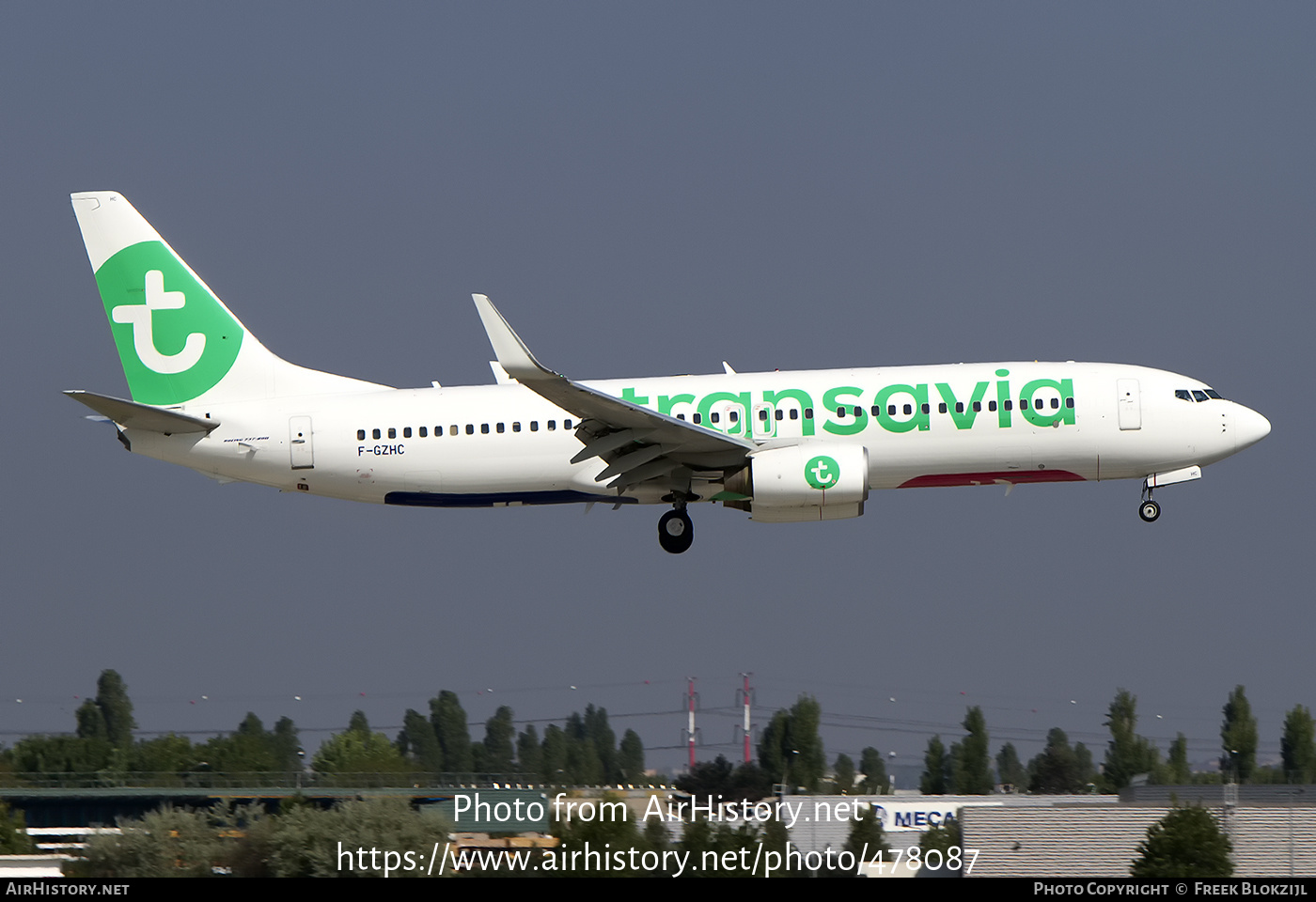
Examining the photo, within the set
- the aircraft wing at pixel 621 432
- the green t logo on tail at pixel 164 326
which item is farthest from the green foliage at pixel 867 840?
the green t logo on tail at pixel 164 326

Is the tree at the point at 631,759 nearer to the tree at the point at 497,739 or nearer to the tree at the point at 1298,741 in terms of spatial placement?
the tree at the point at 497,739

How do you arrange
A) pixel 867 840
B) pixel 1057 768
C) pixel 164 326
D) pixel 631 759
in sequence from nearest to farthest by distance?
pixel 164 326, pixel 867 840, pixel 631 759, pixel 1057 768

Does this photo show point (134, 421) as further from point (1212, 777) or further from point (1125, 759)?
point (1125, 759)

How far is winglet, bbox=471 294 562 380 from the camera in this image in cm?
3216

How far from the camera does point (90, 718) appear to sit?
112 metres

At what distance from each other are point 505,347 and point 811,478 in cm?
775

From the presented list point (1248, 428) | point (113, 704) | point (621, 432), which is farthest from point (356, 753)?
point (113, 704)

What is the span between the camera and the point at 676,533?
124 feet

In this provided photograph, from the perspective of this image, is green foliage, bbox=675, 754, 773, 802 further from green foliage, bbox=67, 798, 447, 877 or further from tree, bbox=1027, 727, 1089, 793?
tree, bbox=1027, 727, 1089, 793

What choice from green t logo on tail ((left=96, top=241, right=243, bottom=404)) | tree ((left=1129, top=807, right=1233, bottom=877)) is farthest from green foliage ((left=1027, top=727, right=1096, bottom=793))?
green t logo on tail ((left=96, top=241, right=243, bottom=404))

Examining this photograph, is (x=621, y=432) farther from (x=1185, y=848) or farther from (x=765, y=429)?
(x=1185, y=848)
